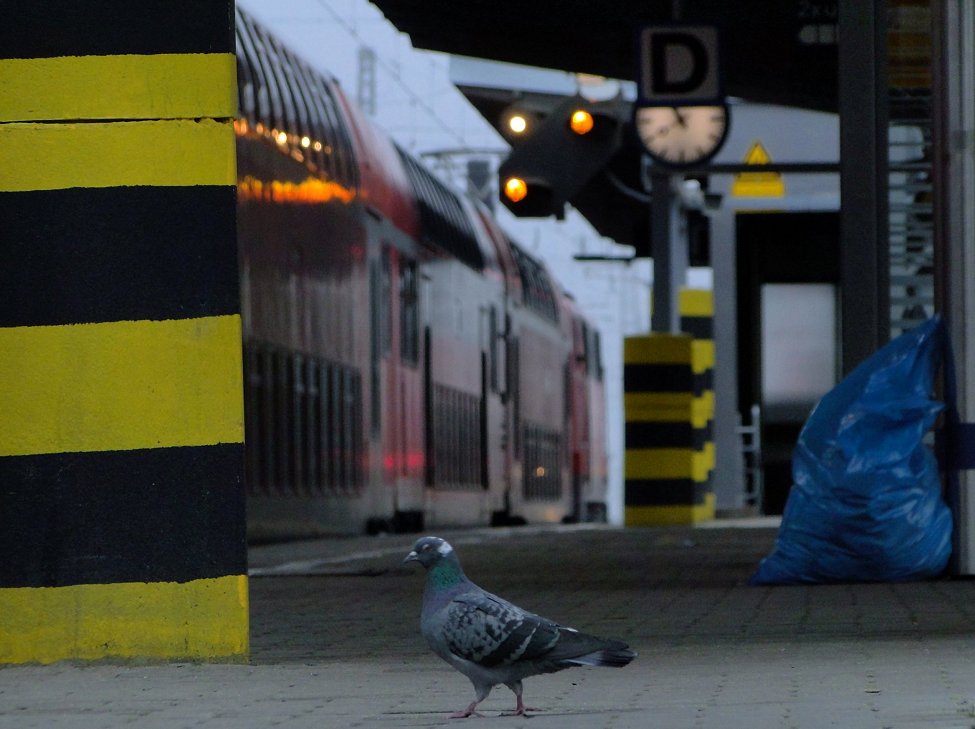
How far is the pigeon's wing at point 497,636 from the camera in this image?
188 inches

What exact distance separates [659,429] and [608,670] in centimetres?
1433

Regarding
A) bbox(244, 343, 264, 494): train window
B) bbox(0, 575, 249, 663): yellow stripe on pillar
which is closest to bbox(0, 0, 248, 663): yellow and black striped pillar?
bbox(0, 575, 249, 663): yellow stripe on pillar

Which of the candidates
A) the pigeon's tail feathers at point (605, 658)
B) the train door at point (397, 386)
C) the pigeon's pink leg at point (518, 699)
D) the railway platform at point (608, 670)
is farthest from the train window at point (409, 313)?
the pigeon's tail feathers at point (605, 658)

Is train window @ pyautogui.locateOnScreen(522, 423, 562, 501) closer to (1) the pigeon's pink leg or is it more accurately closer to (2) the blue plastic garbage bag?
(2) the blue plastic garbage bag

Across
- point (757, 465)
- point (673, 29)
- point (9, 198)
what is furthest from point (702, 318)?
point (9, 198)

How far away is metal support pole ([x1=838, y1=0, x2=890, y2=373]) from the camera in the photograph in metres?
11.3

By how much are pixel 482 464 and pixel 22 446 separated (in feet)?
64.1

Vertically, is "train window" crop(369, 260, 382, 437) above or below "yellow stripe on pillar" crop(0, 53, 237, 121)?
below

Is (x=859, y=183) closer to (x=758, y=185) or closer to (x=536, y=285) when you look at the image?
(x=758, y=185)

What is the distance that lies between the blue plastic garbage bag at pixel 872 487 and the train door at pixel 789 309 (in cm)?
1729

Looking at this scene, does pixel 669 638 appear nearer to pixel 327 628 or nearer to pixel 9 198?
pixel 327 628

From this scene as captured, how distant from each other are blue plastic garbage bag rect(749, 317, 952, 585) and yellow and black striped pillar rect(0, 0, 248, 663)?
4.46m

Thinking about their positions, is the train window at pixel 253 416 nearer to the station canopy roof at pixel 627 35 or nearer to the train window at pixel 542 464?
the station canopy roof at pixel 627 35

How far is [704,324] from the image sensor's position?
85.5ft
